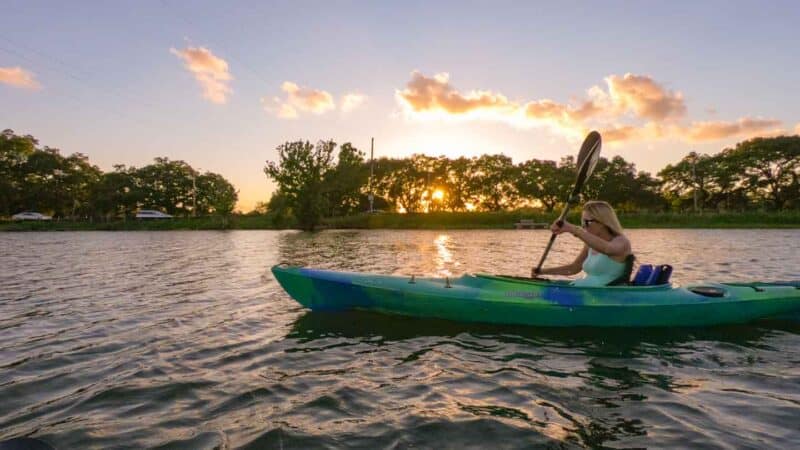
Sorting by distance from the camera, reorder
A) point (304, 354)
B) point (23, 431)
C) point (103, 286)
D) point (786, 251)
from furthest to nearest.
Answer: point (786, 251) < point (103, 286) < point (304, 354) < point (23, 431)

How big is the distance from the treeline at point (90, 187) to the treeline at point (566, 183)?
14719 millimetres

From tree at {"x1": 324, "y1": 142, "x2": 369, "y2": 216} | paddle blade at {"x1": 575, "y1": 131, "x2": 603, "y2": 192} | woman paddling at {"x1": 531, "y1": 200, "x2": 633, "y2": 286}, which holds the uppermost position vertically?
tree at {"x1": 324, "y1": 142, "x2": 369, "y2": 216}

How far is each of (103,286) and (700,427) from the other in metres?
11.7

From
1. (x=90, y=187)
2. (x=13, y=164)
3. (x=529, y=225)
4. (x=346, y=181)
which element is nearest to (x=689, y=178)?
(x=529, y=225)

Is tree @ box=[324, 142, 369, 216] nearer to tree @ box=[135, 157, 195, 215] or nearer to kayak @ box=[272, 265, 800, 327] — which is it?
tree @ box=[135, 157, 195, 215]

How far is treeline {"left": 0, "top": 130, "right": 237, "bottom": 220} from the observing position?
67.5 metres

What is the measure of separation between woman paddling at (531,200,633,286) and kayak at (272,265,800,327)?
0.82ft

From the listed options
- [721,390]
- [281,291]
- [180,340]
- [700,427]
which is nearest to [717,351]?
[721,390]

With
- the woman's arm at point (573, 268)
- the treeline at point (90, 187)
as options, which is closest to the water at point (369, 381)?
the woman's arm at point (573, 268)

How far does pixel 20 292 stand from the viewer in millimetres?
10211

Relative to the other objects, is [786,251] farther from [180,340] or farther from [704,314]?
[180,340]

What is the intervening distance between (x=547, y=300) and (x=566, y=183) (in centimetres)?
6496

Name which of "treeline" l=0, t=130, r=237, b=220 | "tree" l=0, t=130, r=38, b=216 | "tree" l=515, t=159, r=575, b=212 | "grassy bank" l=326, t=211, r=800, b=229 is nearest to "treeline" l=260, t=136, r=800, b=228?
"tree" l=515, t=159, r=575, b=212

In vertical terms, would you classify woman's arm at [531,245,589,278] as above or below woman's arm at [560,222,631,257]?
below
